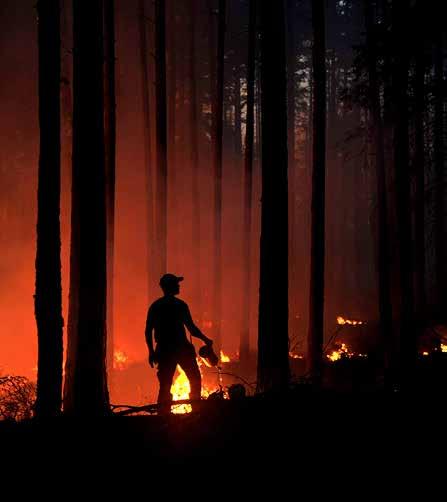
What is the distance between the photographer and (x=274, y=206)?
27.9 ft

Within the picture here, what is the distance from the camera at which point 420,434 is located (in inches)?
190

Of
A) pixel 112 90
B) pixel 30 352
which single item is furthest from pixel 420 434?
pixel 30 352

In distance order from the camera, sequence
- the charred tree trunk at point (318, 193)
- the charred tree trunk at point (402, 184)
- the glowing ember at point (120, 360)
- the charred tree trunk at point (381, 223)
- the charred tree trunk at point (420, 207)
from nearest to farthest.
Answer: the charred tree trunk at point (318, 193), the charred tree trunk at point (402, 184), the charred tree trunk at point (381, 223), the charred tree trunk at point (420, 207), the glowing ember at point (120, 360)

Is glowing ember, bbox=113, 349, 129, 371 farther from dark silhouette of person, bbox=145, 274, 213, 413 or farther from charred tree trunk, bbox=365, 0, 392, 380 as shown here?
dark silhouette of person, bbox=145, 274, 213, 413

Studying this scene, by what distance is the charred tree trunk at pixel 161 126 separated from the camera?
48.6ft

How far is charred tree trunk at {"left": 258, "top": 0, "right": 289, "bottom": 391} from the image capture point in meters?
8.45

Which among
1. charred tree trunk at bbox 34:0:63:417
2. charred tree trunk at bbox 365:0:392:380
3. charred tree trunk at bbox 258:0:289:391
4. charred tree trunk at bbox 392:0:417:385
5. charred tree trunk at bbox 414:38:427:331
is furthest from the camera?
charred tree trunk at bbox 414:38:427:331

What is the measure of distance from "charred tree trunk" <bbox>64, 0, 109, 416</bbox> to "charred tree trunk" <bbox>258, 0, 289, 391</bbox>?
306cm

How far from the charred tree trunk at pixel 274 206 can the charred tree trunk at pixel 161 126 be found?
7039 millimetres

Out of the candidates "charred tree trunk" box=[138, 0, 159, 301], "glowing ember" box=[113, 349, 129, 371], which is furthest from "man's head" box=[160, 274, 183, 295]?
"glowing ember" box=[113, 349, 129, 371]

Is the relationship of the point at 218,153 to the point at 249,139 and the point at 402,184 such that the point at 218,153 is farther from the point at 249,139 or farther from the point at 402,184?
the point at 402,184

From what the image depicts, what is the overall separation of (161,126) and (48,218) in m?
8.16

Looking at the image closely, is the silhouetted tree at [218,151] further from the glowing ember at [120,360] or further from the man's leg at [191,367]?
the man's leg at [191,367]

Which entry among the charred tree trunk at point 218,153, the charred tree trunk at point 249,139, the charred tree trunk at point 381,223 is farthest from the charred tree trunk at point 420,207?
the charred tree trunk at point 218,153
